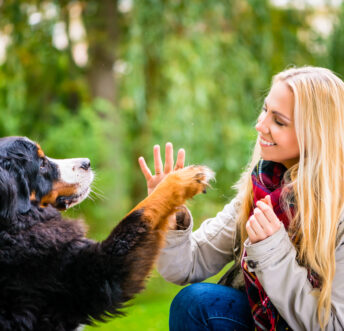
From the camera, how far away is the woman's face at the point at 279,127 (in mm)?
1828

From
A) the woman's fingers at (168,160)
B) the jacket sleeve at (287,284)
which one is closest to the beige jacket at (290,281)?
the jacket sleeve at (287,284)

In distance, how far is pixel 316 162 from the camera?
1.78m

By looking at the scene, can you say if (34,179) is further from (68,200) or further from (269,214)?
(269,214)

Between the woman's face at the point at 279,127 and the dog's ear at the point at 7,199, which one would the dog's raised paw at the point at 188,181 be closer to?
the woman's face at the point at 279,127

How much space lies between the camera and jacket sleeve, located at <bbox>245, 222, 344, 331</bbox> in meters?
Result: 1.63

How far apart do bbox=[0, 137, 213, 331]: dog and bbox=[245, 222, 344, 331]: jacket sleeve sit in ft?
1.39

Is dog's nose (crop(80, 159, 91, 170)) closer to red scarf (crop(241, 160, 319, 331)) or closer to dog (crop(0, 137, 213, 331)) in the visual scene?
dog (crop(0, 137, 213, 331))

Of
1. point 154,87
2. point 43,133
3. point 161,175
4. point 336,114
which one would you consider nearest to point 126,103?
point 154,87

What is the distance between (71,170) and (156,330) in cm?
140

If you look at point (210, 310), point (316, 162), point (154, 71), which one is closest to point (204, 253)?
point (210, 310)

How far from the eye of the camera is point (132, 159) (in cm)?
616

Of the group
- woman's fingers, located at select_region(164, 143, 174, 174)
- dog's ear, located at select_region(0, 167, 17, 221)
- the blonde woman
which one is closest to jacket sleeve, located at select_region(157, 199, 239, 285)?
the blonde woman

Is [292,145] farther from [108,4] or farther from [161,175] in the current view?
[108,4]

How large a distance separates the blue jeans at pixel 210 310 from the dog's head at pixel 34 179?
0.74 metres
